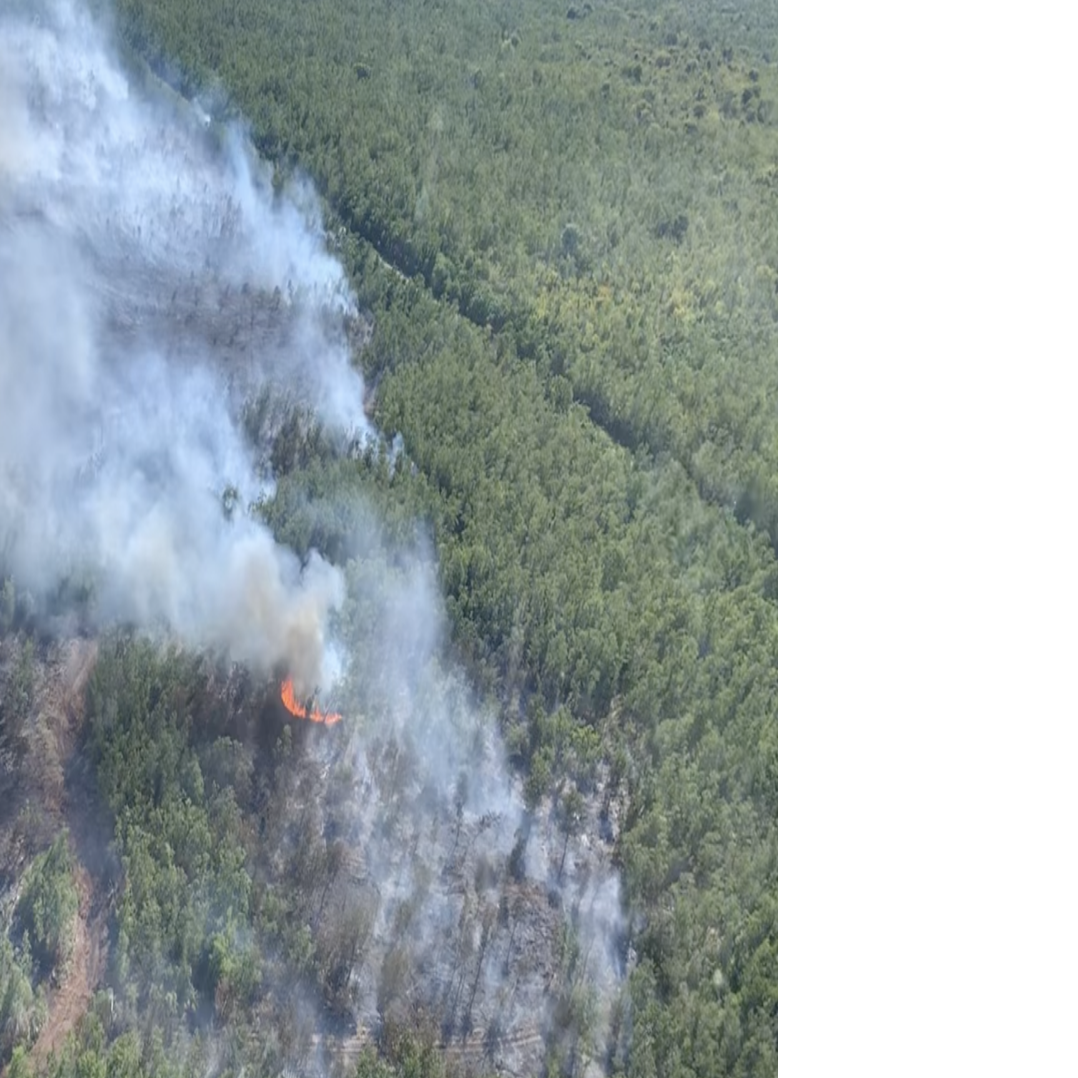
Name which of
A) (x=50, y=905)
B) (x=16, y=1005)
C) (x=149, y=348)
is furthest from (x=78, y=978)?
(x=149, y=348)

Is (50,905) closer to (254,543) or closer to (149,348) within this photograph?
(254,543)

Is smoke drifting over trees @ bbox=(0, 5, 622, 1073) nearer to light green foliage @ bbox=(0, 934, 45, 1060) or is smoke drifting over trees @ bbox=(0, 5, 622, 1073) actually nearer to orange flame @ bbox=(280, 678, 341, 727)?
orange flame @ bbox=(280, 678, 341, 727)
